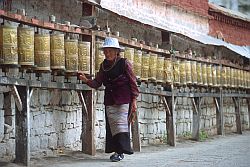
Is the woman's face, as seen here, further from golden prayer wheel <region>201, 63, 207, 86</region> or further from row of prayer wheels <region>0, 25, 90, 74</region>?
golden prayer wheel <region>201, 63, 207, 86</region>

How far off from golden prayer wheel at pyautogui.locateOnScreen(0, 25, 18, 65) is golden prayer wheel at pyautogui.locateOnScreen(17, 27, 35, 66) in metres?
0.13

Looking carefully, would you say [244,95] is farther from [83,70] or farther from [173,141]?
[83,70]

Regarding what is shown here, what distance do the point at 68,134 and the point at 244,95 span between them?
339 inches

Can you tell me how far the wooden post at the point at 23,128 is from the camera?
20.7 ft

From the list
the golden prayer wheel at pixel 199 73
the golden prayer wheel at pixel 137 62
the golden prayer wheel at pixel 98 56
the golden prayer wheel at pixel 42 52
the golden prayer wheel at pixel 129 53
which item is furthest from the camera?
the golden prayer wheel at pixel 199 73

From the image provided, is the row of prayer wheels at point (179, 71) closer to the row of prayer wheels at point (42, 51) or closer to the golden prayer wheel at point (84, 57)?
the golden prayer wheel at point (84, 57)

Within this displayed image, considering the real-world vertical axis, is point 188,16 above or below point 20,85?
above

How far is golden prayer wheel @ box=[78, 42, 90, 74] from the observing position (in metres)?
7.36

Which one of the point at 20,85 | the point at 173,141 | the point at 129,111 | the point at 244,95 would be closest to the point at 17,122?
the point at 20,85

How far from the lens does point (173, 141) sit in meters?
10.4

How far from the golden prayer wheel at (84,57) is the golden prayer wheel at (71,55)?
5.4 inches

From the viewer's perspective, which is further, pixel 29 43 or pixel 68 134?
pixel 68 134

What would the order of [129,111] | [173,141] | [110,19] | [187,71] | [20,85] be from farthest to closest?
1. [187,71]
2. [173,141]
3. [110,19]
4. [129,111]
5. [20,85]

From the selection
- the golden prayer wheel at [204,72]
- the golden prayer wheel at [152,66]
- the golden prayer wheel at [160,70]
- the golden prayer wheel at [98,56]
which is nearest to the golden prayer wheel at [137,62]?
the golden prayer wheel at [152,66]
